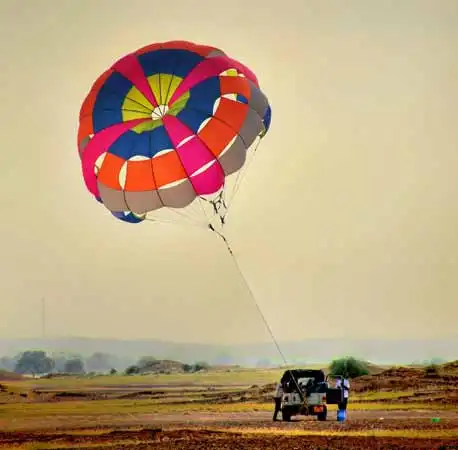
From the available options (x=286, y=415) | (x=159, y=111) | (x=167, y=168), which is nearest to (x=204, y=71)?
(x=159, y=111)

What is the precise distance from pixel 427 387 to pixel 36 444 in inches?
462

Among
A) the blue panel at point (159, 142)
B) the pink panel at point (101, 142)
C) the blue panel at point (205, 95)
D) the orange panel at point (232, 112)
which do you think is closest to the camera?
the blue panel at point (159, 142)

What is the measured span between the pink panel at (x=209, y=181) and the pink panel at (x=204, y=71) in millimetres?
1244

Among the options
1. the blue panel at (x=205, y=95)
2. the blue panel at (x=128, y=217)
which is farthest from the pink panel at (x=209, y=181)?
the blue panel at (x=128, y=217)

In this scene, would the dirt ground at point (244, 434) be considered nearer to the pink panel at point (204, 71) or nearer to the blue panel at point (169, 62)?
the pink panel at point (204, 71)

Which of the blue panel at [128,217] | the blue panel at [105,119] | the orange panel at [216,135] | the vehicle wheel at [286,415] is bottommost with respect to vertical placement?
the vehicle wheel at [286,415]

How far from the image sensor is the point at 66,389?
2548 centimetres

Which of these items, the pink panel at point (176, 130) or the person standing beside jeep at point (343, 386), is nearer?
the pink panel at point (176, 130)

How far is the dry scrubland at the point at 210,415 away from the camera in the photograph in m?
16.1

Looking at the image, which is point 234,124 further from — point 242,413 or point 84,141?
point 242,413

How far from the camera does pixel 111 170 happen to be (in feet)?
51.4

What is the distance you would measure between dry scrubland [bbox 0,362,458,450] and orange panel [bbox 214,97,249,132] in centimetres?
502

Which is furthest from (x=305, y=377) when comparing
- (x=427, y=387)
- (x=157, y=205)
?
(x=427, y=387)

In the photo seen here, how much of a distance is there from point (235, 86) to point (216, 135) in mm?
855
